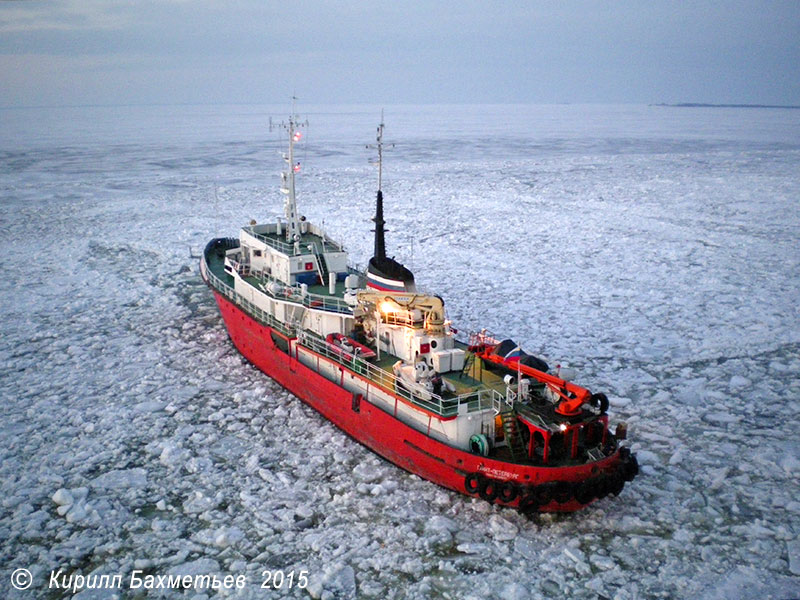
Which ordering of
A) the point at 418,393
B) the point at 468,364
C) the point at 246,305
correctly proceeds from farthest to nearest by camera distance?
the point at 246,305 → the point at 468,364 → the point at 418,393

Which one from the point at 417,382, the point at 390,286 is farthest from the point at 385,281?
the point at 417,382

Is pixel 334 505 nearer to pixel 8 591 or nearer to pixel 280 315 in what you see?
pixel 8 591

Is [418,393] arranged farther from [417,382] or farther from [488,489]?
[488,489]

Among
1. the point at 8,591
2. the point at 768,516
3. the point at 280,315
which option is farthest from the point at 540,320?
the point at 8,591

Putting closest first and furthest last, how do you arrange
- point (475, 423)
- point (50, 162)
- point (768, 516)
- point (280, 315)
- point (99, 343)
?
point (768, 516) → point (475, 423) → point (280, 315) → point (99, 343) → point (50, 162)

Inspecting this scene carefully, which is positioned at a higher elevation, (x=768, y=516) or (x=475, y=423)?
(x=475, y=423)

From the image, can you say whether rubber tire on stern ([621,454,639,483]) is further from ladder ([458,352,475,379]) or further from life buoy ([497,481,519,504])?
ladder ([458,352,475,379])
